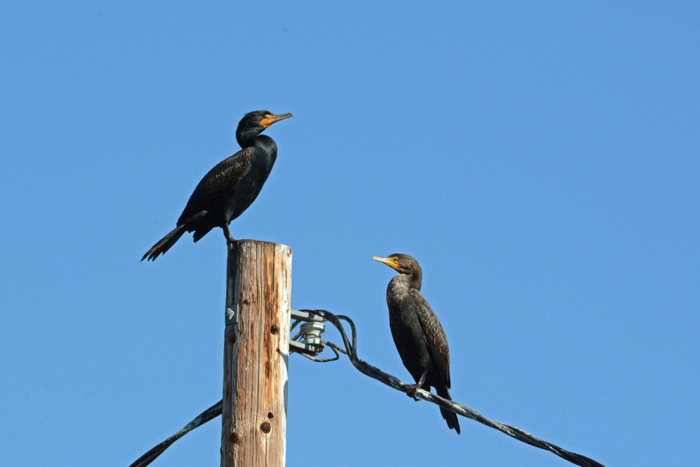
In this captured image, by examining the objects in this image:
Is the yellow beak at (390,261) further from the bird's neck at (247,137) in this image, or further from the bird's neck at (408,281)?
the bird's neck at (247,137)

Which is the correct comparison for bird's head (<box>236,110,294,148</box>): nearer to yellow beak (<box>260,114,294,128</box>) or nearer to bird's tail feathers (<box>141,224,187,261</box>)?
yellow beak (<box>260,114,294,128</box>)

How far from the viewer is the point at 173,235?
6.21m

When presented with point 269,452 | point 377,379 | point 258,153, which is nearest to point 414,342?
point 377,379

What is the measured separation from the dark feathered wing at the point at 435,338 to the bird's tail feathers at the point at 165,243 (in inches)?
75.5

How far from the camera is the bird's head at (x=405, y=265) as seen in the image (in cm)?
666

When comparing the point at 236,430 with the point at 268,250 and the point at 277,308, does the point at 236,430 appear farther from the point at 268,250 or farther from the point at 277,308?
the point at 268,250

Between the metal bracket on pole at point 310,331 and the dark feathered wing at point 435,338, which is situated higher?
the dark feathered wing at point 435,338

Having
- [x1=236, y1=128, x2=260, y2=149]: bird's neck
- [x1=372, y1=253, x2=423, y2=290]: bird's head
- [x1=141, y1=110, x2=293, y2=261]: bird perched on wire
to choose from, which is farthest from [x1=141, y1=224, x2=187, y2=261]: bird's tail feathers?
[x1=372, y1=253, x2=423, y2=290]: bird's head

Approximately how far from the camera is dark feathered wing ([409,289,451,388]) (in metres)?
6.31

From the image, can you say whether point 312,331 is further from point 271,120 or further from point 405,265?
point 271,120

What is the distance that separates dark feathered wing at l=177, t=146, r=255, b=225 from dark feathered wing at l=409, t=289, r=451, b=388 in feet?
5.66

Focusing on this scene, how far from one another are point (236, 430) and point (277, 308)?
2.15 ft

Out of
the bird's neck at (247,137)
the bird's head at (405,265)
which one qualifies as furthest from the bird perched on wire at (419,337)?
the bird's neck at (247,137)

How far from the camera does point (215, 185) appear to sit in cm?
633
